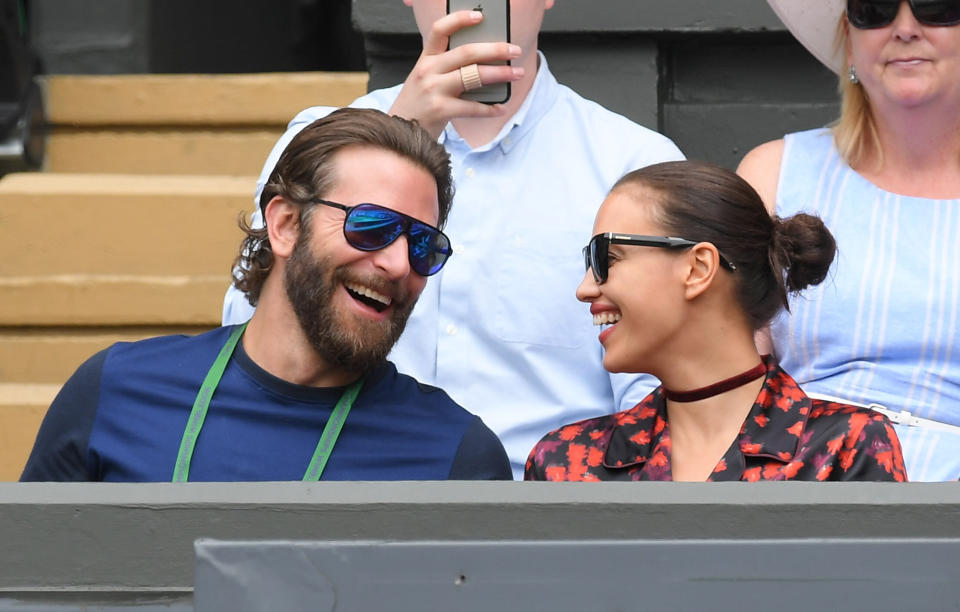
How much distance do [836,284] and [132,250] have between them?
2.16 metres

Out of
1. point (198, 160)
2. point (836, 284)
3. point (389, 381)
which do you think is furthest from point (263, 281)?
point (198, 160)

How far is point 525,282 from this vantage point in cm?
289

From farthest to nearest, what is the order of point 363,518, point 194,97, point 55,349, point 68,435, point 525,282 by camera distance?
point 194,97 < point 55,349 < point 525,282 < point 68,435 < point 363,518

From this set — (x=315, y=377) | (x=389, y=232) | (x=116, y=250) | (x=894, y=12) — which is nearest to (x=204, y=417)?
(x=315, y=377)

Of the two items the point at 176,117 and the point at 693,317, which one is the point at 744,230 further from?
the point at 176,117

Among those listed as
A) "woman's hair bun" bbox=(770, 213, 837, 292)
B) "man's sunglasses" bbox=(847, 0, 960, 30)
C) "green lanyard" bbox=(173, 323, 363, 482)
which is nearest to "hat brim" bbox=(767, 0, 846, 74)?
"man's sunglasses" bbox=(847, 0, 960, 30)

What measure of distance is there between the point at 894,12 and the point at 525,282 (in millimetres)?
940

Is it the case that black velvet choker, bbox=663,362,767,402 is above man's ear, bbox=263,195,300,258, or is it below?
below

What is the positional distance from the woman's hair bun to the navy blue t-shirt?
24.3 inches

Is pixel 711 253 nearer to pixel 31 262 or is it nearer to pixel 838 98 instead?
pixel 838 98

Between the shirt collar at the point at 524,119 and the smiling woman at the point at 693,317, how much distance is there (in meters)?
0.64

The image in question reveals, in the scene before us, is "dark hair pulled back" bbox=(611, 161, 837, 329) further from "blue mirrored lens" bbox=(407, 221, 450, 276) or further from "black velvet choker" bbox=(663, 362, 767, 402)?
"blue mirrored lens" bbox=(407, 221, 450, 276)

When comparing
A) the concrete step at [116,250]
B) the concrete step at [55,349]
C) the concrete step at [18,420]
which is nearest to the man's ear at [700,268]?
the concrete step at [116,250]

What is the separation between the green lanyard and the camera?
92.4 inches
